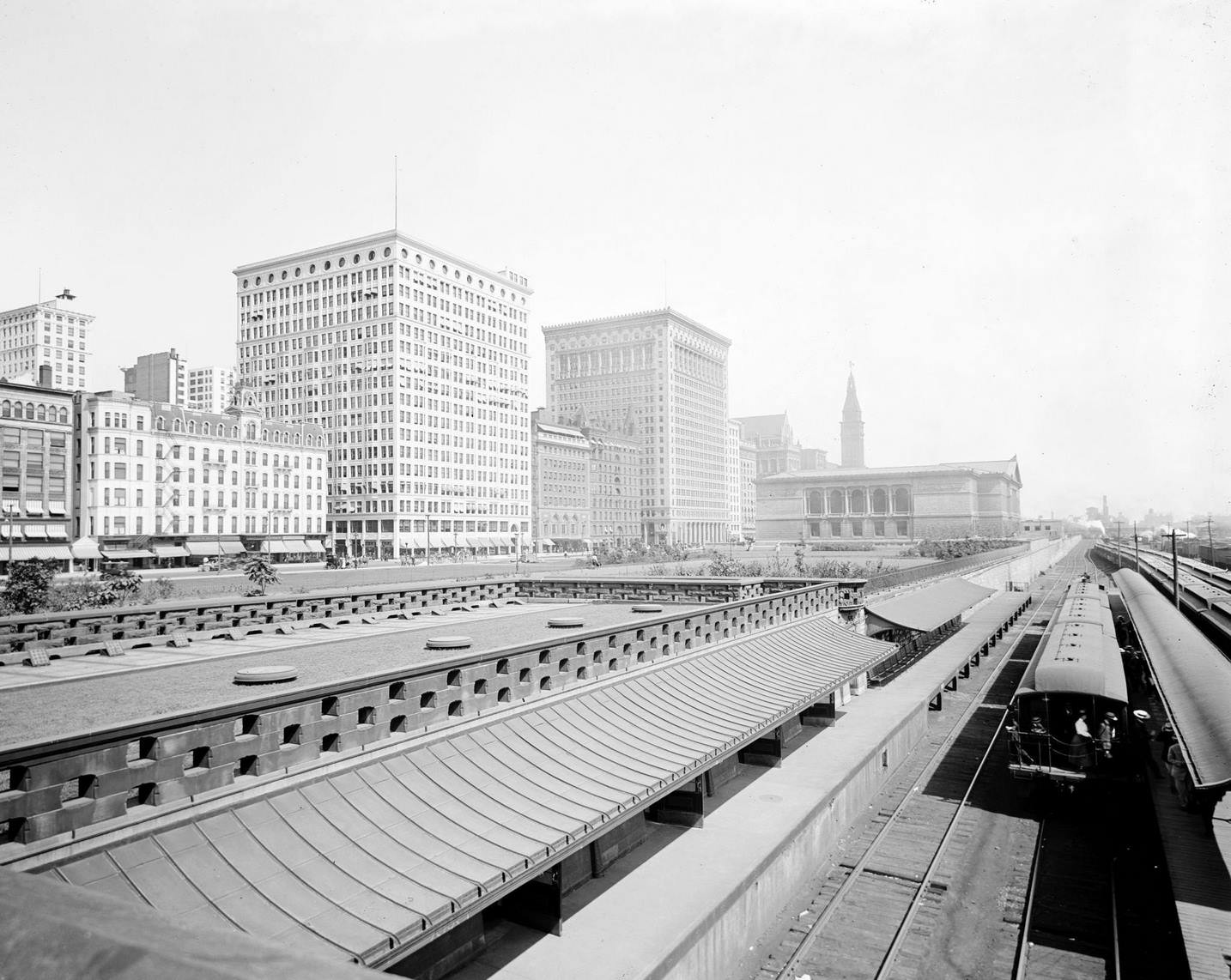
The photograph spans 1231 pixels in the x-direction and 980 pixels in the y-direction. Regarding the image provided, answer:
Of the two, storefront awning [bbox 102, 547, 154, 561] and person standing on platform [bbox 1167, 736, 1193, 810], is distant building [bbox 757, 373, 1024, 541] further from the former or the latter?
person standing on platform [bbox 1167, 736, 1193, 810]

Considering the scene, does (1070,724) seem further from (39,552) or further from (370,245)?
(370,245)

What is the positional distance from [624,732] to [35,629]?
→ 1348 centimetres

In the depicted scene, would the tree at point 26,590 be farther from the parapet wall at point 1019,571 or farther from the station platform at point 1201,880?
the parapet wall at point 1019,571

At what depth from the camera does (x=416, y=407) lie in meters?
125

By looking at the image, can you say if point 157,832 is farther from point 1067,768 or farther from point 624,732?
point 1067,768

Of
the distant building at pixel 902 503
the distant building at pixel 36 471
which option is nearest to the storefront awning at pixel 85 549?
the distant building at pixel 36 471

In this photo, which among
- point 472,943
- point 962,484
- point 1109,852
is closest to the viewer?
point 472,943

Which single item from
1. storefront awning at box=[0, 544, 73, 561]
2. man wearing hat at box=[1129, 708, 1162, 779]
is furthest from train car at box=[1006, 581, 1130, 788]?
storefront awning at box=[0, 544, 73, 561]

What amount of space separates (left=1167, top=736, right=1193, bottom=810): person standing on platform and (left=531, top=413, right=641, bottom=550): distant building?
4876 inches

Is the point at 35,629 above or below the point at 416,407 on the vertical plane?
below

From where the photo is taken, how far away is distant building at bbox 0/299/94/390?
157375mm

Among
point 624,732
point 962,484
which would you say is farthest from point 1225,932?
point 962,484

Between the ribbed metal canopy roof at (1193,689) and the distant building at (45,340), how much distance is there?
592 ft

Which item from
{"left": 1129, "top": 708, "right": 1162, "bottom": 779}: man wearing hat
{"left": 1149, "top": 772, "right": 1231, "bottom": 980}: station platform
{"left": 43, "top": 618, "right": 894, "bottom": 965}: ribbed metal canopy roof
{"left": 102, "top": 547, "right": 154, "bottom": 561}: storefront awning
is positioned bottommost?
{"left": 1149, "top": 772, "right": 1231, "bottom": 980}: station platform
